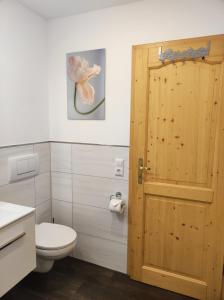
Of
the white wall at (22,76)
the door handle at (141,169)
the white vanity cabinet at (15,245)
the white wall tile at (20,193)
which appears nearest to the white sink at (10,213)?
the white vanity cabinet at (15,245)

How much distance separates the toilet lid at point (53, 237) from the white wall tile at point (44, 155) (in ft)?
1.85

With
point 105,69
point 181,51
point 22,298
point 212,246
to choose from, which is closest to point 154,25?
point 181,51

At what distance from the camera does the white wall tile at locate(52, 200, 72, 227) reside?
241 centimetres

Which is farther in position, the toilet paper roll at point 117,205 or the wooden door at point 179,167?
the toilet paper roll at point 117,205

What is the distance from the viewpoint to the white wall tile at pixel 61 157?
2.33 metres

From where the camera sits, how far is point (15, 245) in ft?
4.83

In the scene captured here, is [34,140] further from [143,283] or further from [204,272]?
[204,272]

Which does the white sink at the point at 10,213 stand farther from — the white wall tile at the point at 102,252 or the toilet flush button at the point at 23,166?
the white wall tile at the point at 102,252

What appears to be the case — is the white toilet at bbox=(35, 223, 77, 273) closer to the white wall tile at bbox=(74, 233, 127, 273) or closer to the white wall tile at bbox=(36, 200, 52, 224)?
the white wall tile at bbox=(36, 200, 52, 224)

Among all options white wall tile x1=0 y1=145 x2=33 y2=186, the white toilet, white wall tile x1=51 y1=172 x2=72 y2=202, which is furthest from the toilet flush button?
the white toilet

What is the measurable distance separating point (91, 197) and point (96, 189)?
107mm

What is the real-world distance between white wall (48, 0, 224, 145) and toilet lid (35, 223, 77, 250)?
33.9 inches

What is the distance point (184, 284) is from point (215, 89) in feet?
5.39

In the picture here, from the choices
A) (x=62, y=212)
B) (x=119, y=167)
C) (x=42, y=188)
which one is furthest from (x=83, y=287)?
(x=119, y=167)
